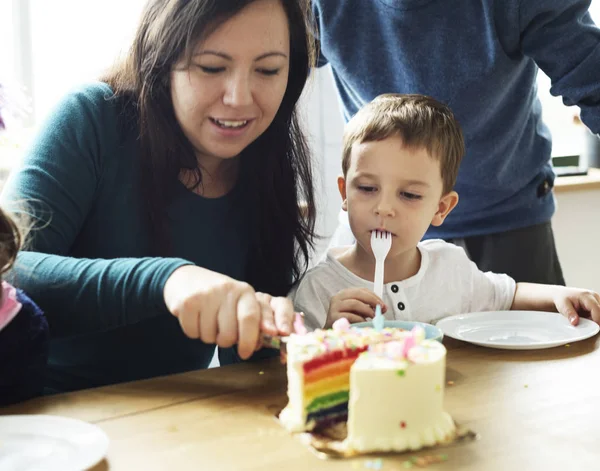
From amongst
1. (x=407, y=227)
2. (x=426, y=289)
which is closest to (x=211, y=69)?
(x=407, y=227)

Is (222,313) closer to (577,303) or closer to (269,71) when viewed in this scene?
(269,71)

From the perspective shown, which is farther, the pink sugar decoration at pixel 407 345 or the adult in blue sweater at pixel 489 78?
the adult in blue sweater at pixel 489 78

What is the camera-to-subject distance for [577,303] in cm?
152

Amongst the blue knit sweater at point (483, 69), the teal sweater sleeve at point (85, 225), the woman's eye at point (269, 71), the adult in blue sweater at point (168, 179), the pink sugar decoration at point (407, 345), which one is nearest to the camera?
the pink sugar decoration at point (407, 345)

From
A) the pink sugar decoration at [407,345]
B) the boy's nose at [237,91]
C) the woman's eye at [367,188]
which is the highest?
the boy's nose at [237,91]

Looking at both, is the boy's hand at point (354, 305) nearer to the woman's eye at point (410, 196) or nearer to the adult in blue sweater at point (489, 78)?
the woman's eye at point (410, 196)

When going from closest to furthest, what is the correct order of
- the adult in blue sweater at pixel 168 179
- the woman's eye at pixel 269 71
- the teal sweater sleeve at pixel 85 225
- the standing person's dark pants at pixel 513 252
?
the teal sweater sleeve at pixel 85 225
the adult in blue sweater at pixel 168 179
the woman's eye at pixel 269 71
the standing person's dark pants at pixel 513 252

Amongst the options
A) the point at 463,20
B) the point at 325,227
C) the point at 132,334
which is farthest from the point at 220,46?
the point at 325,227

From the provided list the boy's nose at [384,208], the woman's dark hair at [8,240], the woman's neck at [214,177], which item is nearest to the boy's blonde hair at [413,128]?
the boy's nose at [384,208]

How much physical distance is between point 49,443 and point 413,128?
2.90 ft

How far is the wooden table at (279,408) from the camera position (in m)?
0.94

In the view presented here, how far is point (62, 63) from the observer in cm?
272

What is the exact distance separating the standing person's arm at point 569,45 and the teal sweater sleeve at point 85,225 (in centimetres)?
88

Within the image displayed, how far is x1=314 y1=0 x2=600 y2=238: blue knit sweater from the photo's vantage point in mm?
1714
